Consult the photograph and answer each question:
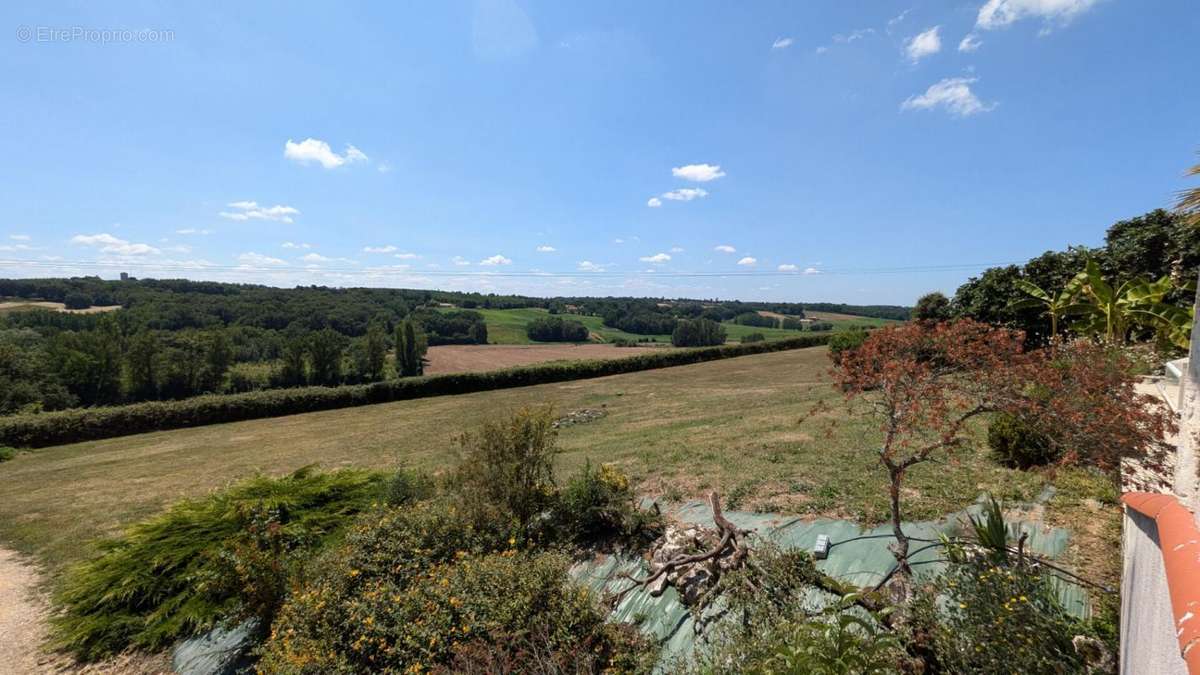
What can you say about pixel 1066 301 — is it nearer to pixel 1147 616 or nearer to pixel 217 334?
pixel 1147 616

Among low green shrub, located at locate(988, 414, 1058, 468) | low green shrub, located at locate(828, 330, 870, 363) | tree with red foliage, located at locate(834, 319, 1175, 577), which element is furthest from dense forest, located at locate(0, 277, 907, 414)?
low green shrub, located at locate(988, 414, 1058, 468)

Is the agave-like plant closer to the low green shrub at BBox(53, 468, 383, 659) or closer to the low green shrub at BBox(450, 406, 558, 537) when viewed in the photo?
the low green shrub at BBox(450, 406, 558, 537)

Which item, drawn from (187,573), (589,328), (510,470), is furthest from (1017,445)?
(589,328)

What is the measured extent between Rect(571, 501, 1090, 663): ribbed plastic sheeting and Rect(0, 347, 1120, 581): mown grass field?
1.58ft

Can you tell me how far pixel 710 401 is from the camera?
68.1 feet

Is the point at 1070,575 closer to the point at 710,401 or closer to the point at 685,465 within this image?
the point at 685,465

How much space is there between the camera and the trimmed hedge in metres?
23.0

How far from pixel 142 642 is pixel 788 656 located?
24.2 ft

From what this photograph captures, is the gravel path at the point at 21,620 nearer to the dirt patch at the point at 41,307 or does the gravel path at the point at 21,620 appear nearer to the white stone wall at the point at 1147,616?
the white stone wall at the point at 1147,616

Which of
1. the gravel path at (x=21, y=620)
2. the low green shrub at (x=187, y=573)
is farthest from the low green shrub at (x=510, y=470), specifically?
the gravel path at (x=21, y=620)

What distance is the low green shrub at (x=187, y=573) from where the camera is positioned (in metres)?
5.22

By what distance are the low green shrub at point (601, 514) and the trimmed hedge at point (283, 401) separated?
2816 centimetres

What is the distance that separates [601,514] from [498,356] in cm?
4178

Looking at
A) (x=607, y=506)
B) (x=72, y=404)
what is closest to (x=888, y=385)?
(x=607, y=506)
